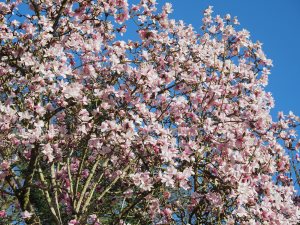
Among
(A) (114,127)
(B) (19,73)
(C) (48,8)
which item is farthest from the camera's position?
(C) (48,8)

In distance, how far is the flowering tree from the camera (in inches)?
252

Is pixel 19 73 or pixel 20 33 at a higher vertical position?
pixel 20 33

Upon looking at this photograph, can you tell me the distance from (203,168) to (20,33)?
388cm

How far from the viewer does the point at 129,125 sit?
619cm

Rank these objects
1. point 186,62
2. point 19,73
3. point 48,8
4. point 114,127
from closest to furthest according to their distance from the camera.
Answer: point 114,127 → point 19,73 → point 48,8 → point 186,62

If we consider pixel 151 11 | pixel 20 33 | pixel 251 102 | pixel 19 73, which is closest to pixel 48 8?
pixel 20 33

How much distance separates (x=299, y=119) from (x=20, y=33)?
6.44 m

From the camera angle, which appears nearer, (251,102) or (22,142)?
(22,142)

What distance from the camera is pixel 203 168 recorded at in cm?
720

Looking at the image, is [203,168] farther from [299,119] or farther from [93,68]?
[299,119]

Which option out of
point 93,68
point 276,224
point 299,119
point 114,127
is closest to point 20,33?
point 93,68

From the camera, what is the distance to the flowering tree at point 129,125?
6.40 metres

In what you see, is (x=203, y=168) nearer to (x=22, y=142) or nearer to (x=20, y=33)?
(x=22, y=142)

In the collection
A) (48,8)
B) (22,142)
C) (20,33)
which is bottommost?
(22,142)
